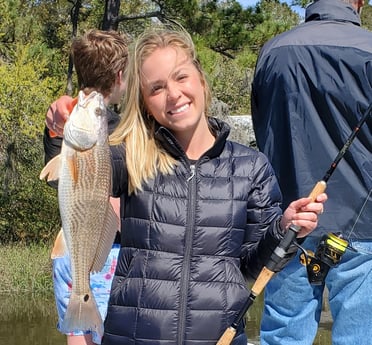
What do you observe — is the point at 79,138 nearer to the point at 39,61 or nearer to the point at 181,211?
the point at 181,211

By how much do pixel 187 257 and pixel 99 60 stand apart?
42.8 inches

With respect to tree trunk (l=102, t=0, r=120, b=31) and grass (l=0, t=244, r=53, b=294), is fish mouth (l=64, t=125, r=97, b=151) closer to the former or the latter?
grass (l=0, t=244, r=53, b=294)

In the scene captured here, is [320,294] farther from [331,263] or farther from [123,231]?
[123,231]

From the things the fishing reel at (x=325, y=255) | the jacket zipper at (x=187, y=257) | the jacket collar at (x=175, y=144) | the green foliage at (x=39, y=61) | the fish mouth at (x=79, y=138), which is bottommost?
the green foliage at (x=39, y=61)

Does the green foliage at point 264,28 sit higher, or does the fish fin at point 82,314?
the fish fin at point 82,314

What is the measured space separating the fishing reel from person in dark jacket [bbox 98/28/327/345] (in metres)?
0.49

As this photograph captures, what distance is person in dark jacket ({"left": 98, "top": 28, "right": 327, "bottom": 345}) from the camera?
98.3 inches

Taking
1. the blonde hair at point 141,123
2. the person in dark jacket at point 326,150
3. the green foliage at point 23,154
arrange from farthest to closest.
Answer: the green foliage at point 23,154
the person in dark jacket at point 326,150
the blonde hair at point 141,123

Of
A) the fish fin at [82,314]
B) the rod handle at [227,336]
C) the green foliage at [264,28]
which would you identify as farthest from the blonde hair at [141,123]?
the green foliage at [264,28]

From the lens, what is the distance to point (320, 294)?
342 centimetres

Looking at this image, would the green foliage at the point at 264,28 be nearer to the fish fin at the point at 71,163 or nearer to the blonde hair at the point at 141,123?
the blonde hair at the point at 141,123

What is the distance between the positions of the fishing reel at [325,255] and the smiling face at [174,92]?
33.1 inches

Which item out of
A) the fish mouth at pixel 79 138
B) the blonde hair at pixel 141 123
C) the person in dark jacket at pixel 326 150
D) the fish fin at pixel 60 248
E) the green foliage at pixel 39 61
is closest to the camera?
the fish mouth at pixel 79 138

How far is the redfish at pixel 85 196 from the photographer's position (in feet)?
7.21
